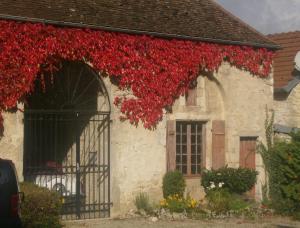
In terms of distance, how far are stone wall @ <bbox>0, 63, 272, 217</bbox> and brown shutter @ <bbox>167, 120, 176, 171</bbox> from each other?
19cm

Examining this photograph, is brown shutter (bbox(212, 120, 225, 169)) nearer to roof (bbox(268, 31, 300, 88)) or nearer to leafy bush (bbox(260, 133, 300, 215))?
leafy bush (bbox(260, 133, 300, 215))

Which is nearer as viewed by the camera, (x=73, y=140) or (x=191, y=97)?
(x=191, y=97)

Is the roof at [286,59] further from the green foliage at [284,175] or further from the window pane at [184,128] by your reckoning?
the window pane at [184,128]

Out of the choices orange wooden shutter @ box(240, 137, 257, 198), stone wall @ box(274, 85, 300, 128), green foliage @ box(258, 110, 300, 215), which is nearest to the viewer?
green foliage @ box(258, 110, 300, 215)

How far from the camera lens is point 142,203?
15641 millimetres

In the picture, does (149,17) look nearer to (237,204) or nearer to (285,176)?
(237,204)

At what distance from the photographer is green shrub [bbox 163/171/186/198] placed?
15984mm

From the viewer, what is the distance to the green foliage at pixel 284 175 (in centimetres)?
1623

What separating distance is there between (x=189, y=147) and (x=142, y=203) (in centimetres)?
244

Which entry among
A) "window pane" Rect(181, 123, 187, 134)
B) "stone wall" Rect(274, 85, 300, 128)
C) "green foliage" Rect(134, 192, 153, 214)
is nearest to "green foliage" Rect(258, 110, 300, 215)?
"window pane" Rect(181, 123, 187, 134)

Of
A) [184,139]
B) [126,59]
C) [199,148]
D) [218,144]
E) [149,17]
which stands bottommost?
[199,148]

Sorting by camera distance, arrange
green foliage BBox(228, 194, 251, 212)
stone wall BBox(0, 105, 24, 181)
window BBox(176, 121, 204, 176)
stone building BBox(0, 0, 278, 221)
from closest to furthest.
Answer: stone wall BBox(0, 105, 24, 181) → stone building BBox(0, 0, 278, 221) → green foliage BBox(228, 194, 251, 212) → window BBox(176, 121, 204, 176)

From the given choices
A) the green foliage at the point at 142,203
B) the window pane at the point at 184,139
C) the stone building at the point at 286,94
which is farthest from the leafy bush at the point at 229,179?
the stone building at the point at 286,94

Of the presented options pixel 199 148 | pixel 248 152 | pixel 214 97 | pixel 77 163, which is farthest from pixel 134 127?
pixel 248 152
